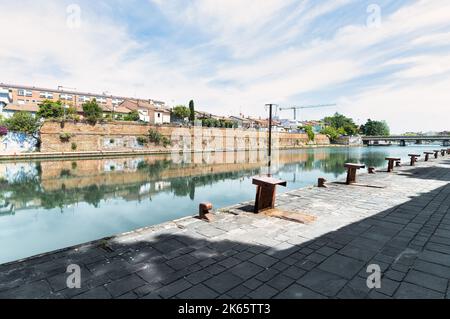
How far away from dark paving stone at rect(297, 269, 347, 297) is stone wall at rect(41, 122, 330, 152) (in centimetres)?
3601

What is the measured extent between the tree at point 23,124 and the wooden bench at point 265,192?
111ft

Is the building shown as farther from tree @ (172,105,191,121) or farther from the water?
the water

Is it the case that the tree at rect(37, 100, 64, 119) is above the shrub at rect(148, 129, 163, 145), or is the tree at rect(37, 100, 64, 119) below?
above

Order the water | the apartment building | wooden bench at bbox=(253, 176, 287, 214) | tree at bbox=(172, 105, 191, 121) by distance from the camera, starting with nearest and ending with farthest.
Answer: wooden bench at bbox=(253, 176, 287, 214), the water, the apartment building, tree at bbox=(172, 105, 191, 121)

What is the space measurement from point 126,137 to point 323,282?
38991 mm

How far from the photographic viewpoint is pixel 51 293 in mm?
3158

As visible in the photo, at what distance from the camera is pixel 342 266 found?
3.88 meters

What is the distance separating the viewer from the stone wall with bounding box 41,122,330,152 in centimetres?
3198

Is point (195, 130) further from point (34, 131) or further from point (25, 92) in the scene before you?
point (25, 92)

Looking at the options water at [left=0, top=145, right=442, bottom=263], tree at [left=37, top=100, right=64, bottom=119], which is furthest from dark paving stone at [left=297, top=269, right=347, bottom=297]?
tree at [left=37, top=100, right=64, bottom=119]

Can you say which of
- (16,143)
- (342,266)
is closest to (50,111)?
(16,143)

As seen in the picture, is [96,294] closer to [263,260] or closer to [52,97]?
[263,260]

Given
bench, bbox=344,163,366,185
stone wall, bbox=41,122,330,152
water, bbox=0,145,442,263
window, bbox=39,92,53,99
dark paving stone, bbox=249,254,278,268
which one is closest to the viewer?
dark paving stone, bbox=249,254,278,268
